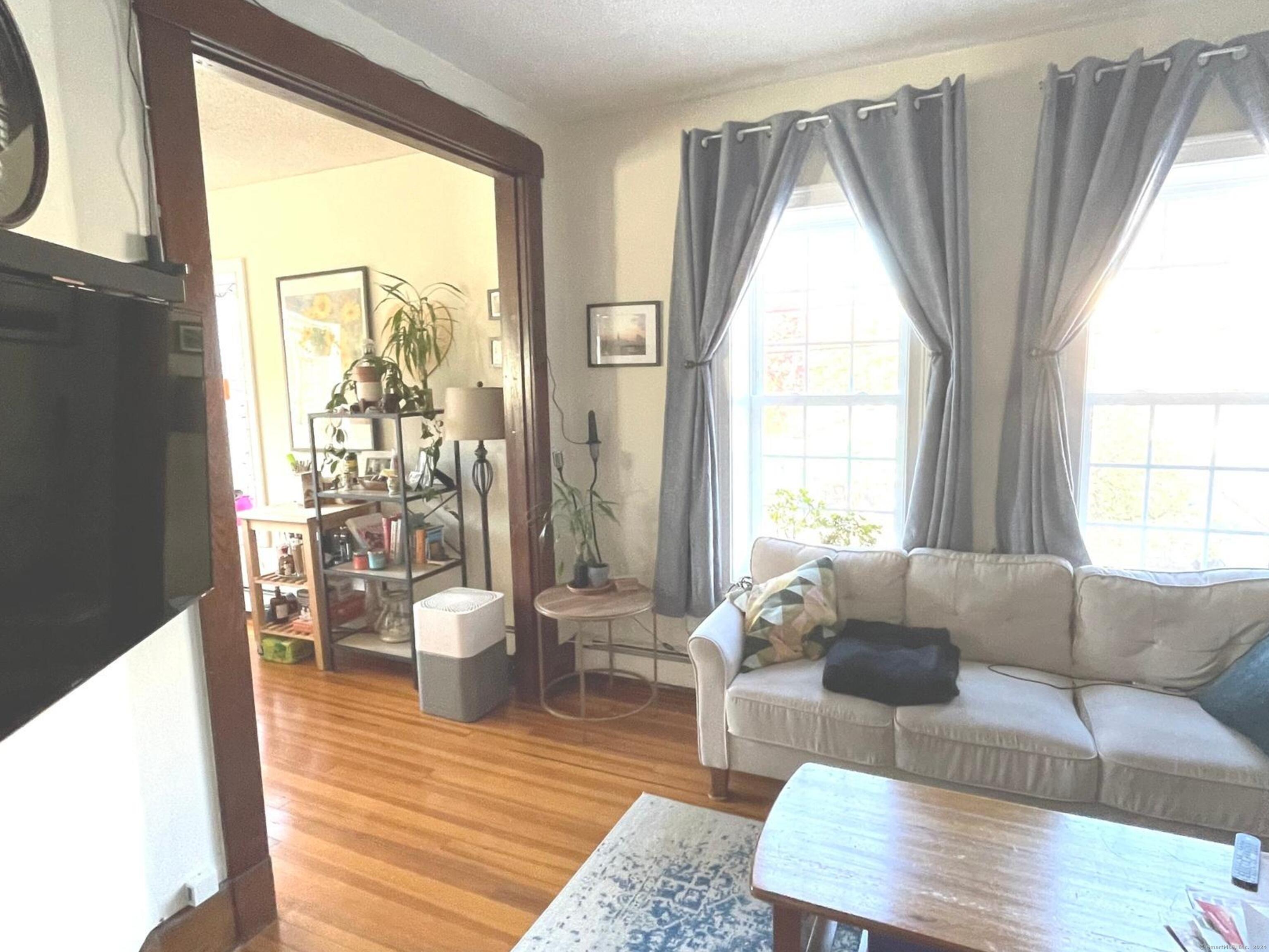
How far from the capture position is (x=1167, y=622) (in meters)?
2.32

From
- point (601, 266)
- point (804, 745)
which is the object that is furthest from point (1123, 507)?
point (601, 266)

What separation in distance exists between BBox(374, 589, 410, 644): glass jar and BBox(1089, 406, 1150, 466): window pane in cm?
323

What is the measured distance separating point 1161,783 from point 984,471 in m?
1.22

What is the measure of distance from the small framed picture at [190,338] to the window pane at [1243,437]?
3.22 meters

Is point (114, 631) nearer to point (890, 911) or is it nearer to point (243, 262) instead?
point (890, 911)

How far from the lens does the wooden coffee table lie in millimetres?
1371

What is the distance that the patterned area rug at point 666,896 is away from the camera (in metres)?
1.89

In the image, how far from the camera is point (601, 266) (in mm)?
3395

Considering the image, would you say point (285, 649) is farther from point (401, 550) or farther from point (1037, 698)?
point (1037, 698)

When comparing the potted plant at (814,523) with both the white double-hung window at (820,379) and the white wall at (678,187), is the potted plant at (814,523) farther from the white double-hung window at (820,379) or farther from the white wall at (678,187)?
the white wall at (678,187)

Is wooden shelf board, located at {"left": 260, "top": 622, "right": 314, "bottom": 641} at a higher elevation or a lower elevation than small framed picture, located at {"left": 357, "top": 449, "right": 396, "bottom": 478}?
lower

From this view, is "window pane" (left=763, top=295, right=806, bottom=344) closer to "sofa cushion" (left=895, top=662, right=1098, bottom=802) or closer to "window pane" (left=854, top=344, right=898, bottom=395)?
"window pane" (left=854, top=344, right=898, bottom=395)

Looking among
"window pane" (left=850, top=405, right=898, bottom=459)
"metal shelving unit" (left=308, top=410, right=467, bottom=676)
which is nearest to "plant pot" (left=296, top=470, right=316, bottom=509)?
"metal shelving unit" (left=308, top=410, right=467, bottom=676)

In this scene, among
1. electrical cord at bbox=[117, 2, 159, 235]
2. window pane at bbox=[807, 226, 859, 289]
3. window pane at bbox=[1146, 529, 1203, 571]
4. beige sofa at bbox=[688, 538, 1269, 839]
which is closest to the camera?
electrical cord at bbox=[117, 2, 159, 235]
